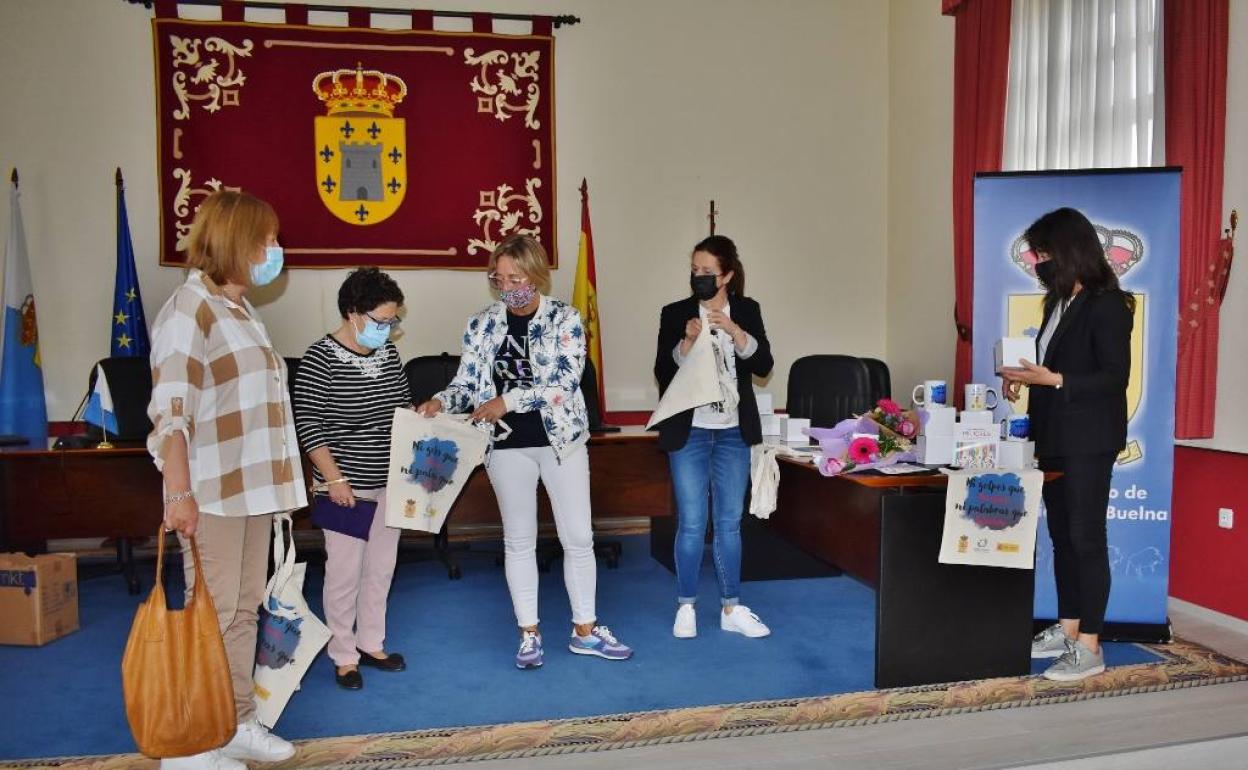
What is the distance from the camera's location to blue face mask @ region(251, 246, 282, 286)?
2.25m

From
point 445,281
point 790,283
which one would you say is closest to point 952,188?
point 790,283

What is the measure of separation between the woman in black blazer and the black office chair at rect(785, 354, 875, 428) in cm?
127

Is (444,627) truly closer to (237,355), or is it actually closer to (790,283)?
(237,355)

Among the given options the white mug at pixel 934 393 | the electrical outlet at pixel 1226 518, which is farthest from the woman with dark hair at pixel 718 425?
the electrical outlet at pixel 1226 518

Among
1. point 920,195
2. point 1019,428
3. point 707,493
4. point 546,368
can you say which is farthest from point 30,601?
point 920,195

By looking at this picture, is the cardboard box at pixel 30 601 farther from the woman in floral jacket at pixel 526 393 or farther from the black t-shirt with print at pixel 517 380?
the black t-shirt with print at pixel 517 380

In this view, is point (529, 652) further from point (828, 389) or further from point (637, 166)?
point (637, 166)

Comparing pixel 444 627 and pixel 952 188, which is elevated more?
pixel 952 188

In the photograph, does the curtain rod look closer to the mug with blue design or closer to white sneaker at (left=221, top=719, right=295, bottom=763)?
the mug with blue design

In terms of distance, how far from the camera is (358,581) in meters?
2.97

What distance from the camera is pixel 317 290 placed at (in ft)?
17.3

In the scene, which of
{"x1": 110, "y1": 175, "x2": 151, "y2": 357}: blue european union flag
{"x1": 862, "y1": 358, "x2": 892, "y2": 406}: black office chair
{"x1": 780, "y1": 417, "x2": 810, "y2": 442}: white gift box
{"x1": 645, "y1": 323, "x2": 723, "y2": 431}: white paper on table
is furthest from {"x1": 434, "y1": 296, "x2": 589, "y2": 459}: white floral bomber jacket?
{"x1": 110, "y1": 175, "x2": 151, "y2": 357}: blue european union flag

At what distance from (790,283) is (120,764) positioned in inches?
178

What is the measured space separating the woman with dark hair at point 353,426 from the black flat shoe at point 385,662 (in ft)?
0.32
